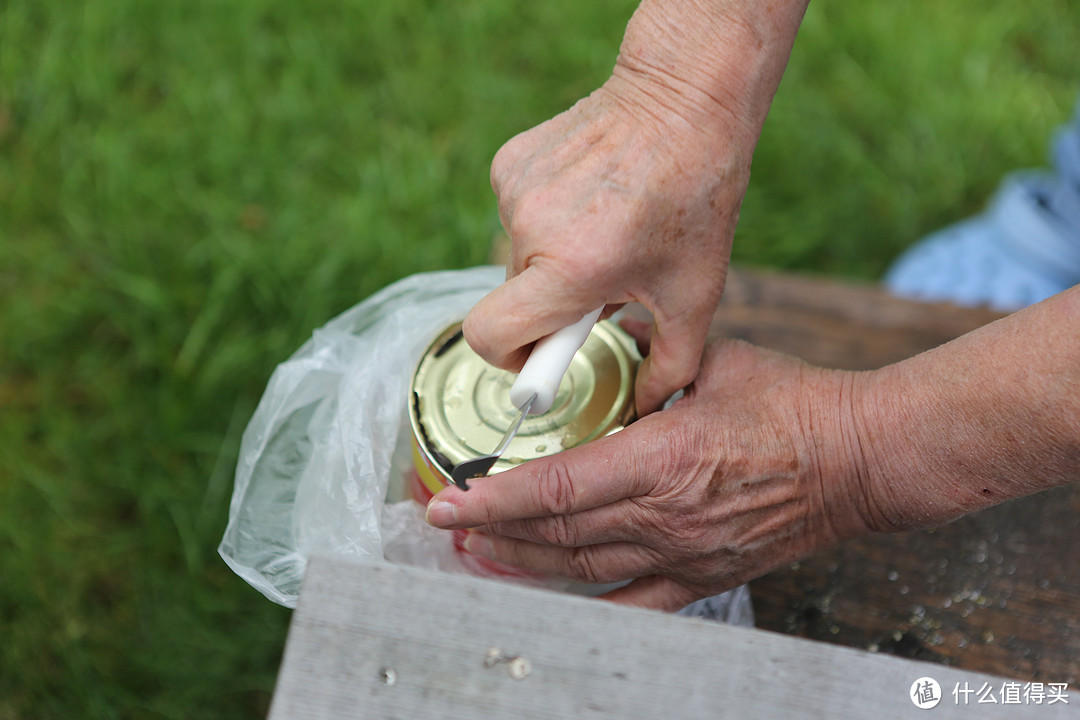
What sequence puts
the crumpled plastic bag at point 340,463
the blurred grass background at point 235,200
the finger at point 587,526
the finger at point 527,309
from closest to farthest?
the finger at point 527,309 → the finger at point 587,526 → the crumpled plastic bag at point 340,463 → the blurred grass background at point 235,200

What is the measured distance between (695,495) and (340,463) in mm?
528

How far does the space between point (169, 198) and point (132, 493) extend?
86cm

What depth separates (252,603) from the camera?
70.1 inches

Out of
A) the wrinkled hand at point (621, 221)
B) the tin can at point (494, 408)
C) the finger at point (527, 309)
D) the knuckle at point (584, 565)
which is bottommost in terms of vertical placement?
the knuckle at point (584, 565)

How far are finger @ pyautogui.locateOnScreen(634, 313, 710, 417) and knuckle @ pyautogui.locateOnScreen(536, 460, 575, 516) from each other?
0.63 feet

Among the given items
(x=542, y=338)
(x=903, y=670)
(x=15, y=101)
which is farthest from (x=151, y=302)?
(x=903, y=670)

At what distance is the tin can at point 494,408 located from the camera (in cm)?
106

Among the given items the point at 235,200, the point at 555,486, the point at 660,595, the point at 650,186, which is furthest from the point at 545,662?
the point at 235,200

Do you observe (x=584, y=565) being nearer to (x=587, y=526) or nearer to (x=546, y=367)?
(x=587, y=526)

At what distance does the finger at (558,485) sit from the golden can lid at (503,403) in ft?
0.17

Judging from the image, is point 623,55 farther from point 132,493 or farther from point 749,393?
point 132,493

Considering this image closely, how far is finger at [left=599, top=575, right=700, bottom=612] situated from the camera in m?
1.12

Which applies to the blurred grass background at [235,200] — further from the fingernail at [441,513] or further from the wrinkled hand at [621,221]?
the wrinkled hand at [621,221]

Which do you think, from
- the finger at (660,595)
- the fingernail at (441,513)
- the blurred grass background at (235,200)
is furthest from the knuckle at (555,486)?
the blurred grass background at (235,200)
